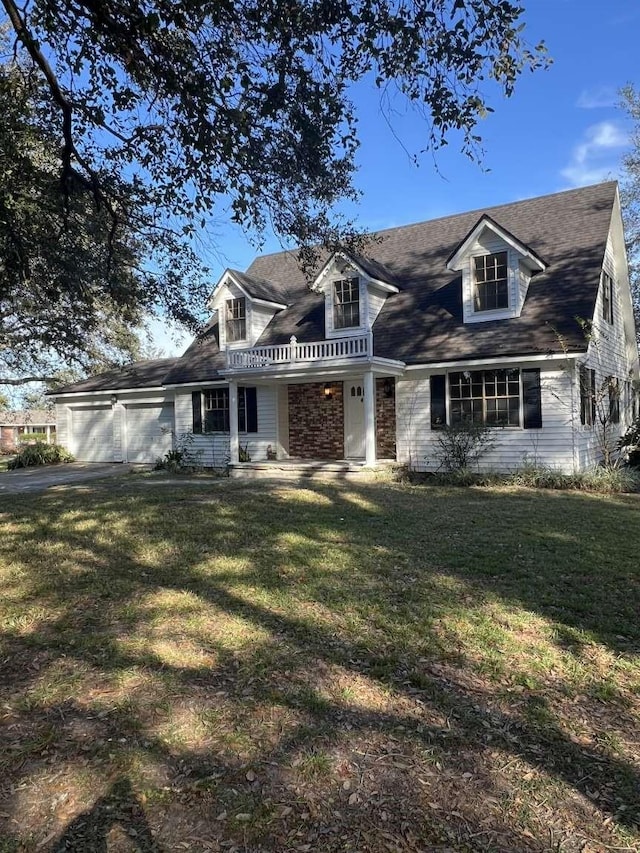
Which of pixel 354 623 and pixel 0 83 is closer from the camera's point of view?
pixel 354 623

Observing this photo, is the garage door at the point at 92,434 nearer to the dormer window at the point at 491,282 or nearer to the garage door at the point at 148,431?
the garage door at the point at 148,431

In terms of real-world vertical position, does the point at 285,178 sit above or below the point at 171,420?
above

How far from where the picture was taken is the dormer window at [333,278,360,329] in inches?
653

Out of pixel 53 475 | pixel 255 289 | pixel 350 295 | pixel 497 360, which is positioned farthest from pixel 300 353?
pixel 53 475

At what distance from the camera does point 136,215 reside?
340 inches

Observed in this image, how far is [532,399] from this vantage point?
44.6 feet

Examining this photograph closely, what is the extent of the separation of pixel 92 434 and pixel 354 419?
1161 cm

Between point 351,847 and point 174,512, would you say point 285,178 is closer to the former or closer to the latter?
point 174,512

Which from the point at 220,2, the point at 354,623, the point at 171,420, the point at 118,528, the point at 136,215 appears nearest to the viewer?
the point at 354,623

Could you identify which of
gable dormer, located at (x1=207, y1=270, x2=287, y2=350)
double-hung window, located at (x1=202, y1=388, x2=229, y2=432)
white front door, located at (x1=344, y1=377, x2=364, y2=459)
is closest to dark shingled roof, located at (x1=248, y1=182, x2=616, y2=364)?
gable dormer, located at (x1=207, y1=270, x2=287, y2=350)

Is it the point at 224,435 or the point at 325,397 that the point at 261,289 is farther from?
the point at 224,435

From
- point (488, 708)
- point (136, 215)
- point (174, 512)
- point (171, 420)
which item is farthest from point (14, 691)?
point (171, 420)

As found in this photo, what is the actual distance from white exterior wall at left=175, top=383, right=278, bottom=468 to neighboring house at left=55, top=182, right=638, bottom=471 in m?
0.04

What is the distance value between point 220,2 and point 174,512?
21.5 feet
